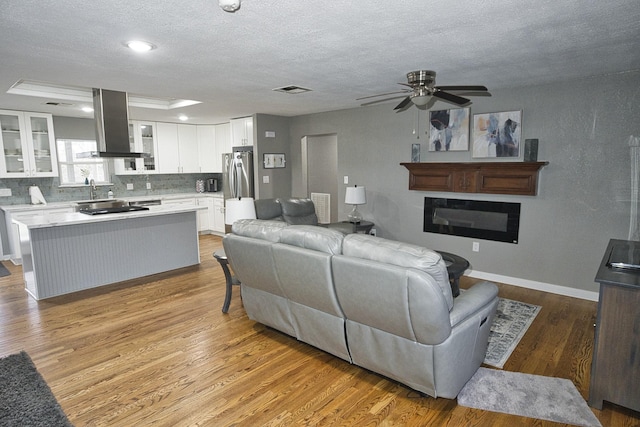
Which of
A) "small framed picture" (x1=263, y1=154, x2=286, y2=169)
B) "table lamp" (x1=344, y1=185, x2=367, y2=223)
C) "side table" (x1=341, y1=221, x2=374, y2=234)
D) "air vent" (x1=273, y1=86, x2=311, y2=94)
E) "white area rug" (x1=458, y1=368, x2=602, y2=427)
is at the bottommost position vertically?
"white area rug" (x1=458, y1=368, x2=602, y2=427)

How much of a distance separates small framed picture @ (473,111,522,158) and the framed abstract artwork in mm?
127

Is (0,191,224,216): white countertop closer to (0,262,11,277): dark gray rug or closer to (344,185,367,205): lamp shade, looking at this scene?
(0,262,11,277): dark gray rug

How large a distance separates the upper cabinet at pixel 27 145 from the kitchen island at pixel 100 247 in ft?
6.25

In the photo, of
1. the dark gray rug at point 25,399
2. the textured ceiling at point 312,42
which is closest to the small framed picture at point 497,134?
the textured ceiling at point 312,42

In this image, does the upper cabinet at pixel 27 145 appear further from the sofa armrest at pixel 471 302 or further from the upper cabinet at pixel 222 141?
the sofa armrest at pixel 471 302

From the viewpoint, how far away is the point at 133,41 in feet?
8.50

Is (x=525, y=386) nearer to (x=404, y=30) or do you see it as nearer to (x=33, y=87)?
(x=404, y=30)

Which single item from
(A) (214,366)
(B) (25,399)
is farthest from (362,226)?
(B) (25,399)

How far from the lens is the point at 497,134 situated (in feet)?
14.6

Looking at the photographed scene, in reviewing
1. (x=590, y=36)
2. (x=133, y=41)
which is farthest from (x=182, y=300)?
(x=590, y=36)

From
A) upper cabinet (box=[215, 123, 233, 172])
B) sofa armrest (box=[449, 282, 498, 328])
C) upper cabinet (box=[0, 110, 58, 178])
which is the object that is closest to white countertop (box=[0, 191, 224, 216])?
upper cabinet (box=[0, 110, 58, 178])

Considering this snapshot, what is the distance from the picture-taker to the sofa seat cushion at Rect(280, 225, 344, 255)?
246 cm

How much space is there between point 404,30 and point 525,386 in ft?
8.40

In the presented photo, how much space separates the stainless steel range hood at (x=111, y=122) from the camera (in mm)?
4371
